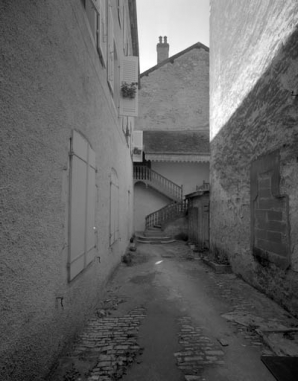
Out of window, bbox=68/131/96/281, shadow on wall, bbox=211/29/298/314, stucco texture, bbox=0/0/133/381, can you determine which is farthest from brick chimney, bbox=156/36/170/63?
window, bbox=68/131/96/281

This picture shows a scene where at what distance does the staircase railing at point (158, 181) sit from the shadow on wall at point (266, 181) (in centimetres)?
883

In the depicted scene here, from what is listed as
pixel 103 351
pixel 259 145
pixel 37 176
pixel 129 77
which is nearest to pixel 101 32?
pixel 129 77

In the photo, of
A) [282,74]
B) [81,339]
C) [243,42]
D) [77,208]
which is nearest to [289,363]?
[81,339]

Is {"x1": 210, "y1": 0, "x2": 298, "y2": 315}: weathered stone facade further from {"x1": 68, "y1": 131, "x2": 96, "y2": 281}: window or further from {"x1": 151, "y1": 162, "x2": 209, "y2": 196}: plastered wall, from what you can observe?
{"x1": 151, "y1": 162, "x2": 209, "y2": 196}: plastered wall

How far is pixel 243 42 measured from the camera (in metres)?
6.39

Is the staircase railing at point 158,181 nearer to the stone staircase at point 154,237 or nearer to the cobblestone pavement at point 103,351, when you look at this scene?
the stone staircase at point 154,237

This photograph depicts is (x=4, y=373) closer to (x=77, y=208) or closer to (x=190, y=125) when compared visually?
(x=77, y=208)

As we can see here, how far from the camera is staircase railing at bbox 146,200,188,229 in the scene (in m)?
14.3

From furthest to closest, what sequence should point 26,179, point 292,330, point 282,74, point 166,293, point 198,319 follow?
1. point 166,293
2. point 282,74
3. point 198,319
4. point 292,330
5. point 26,179

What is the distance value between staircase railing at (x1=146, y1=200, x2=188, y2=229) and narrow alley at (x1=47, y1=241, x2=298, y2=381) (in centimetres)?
830

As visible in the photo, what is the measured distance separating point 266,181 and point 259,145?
35.9 inches

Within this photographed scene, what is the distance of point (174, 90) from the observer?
1905cm

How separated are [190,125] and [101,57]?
51.6ft

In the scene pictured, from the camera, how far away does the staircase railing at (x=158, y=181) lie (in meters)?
16.2
